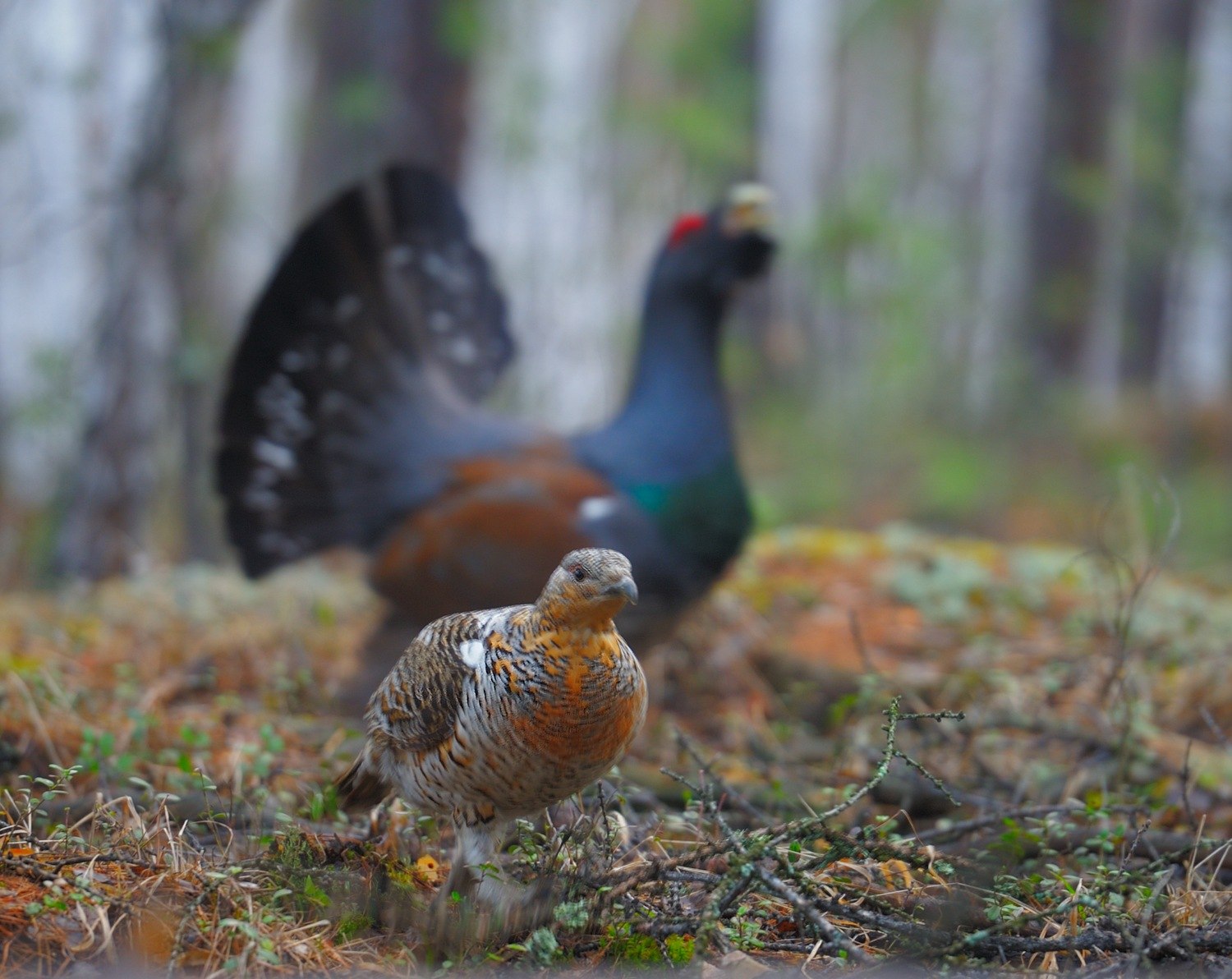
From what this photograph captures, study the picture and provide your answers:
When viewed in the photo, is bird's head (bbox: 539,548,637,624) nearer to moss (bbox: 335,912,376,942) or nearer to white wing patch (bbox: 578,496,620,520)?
moss (bbox: 335,912,376,942)

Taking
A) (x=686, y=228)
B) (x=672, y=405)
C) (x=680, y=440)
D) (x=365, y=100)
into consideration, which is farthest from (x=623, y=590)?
(x=365, y=100)

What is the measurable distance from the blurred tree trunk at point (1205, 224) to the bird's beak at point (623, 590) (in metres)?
14.9

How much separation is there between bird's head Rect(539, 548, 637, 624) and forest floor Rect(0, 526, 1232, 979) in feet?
1.80

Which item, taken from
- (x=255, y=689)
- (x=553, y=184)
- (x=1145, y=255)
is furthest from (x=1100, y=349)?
(x=255, y=689)

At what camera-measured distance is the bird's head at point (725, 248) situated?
5.62m

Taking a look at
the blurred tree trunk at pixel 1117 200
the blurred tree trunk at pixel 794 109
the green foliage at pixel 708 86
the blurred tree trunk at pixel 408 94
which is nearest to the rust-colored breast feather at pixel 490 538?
the blurred tree trunk at pixel 408 94

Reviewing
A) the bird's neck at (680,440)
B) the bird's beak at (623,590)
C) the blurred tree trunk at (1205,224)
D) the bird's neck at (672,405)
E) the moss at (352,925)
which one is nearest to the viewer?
the bird's beak at (623,590)

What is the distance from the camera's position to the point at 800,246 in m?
13.8

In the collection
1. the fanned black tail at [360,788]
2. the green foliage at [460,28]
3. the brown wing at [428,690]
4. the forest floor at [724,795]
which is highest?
the green foliage at [460,28]

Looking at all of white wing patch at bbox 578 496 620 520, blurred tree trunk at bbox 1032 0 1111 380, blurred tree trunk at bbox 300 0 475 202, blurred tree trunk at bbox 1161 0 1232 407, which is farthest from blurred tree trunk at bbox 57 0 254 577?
blurred tree trunk at bbox 1161 0 1232 407

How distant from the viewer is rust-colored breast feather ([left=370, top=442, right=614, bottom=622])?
483 cm

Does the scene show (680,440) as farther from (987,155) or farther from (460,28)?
(987,155)

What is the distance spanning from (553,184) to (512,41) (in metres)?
4.75

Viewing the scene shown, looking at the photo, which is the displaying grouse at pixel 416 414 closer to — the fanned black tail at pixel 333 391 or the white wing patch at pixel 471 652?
the fanned black tail at pixel 333 391
